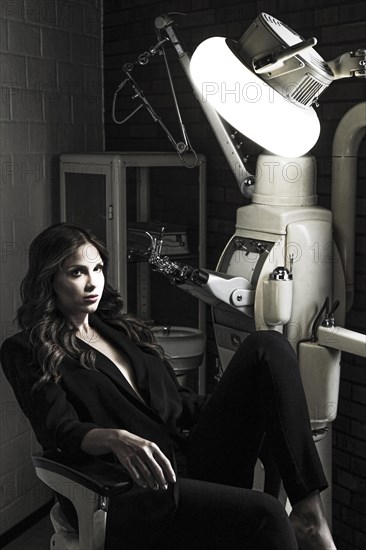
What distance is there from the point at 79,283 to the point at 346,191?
1.01 m

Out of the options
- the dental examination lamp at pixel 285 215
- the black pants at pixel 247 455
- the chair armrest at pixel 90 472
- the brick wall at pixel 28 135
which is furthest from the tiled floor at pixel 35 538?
the chair armrest at pixel 90 472

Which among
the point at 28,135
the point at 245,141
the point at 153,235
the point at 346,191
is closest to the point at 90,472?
the point at 346,191

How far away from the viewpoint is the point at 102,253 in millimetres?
2320

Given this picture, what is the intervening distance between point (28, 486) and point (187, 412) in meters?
1.34

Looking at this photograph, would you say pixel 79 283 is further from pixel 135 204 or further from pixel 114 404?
pixel 135 204

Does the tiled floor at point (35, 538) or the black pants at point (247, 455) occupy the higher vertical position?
the black pants at point (247, 455)

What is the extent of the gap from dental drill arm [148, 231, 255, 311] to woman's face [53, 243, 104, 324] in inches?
15.2

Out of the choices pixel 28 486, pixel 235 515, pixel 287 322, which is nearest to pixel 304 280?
pixel 287 322

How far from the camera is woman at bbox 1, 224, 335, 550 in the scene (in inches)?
76.2

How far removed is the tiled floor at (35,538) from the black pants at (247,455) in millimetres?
1312

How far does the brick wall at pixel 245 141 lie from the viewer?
2.78m

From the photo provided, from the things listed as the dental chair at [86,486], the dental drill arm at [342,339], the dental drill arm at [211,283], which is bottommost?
the dental chair at [86,486]

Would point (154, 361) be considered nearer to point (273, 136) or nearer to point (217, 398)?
point (217, 398)

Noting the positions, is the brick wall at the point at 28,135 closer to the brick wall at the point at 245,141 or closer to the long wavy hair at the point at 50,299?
the brick wall at the point at 245,141
